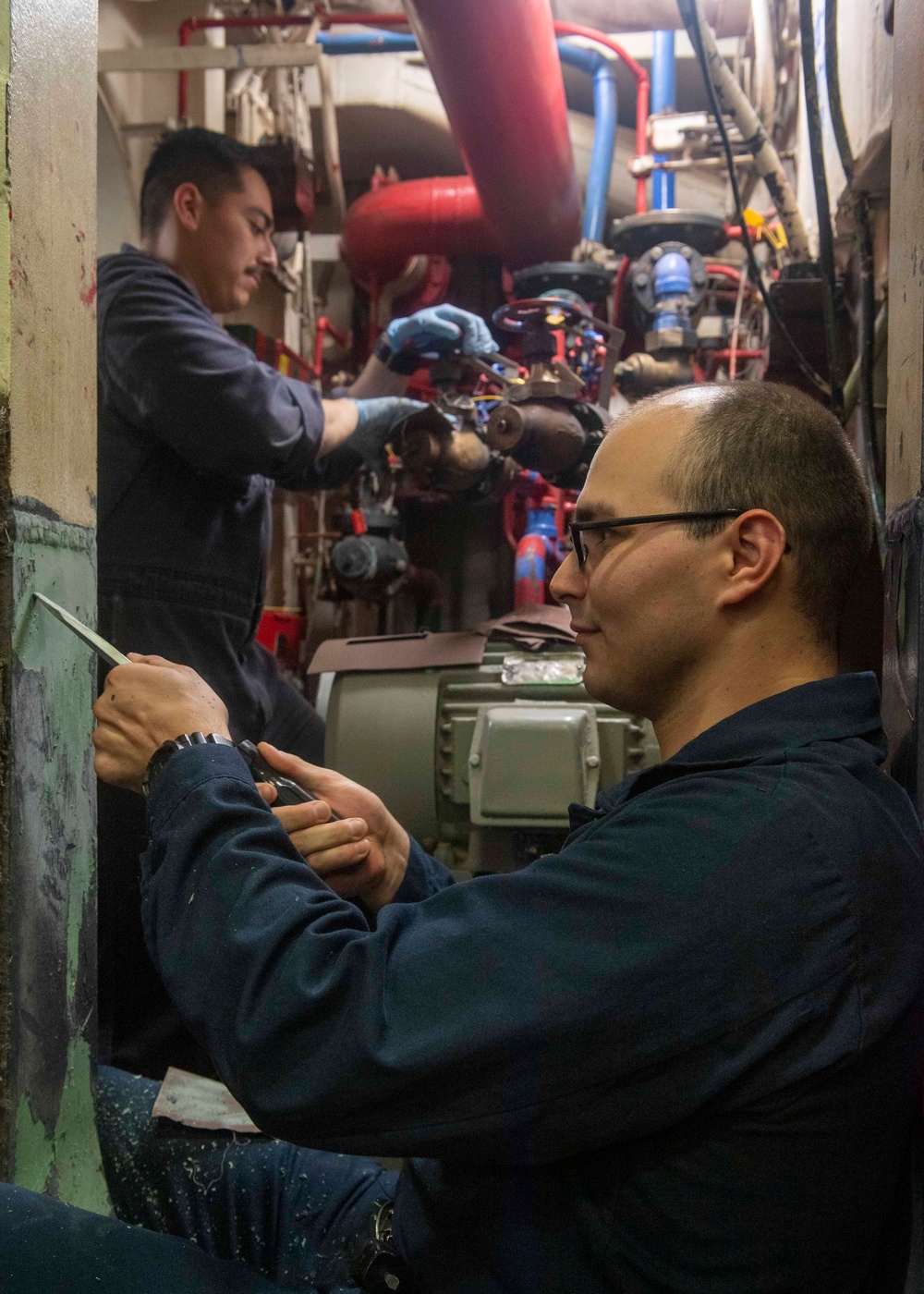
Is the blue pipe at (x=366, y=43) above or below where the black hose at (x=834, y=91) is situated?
above

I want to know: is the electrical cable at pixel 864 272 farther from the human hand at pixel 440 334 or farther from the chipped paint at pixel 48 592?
the chipped paint at pixel 48 592

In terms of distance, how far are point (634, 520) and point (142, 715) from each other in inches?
18.9

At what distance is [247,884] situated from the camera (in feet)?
2.60

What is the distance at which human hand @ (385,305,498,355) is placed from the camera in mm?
2602

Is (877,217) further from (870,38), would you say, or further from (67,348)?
(67,348)

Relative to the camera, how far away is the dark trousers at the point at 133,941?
1854mm

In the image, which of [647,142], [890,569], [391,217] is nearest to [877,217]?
[890,569]

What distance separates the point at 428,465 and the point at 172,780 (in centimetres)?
173

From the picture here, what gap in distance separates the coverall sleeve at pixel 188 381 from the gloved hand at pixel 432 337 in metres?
0.75

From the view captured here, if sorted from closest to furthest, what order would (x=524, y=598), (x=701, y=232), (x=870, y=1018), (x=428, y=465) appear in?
(x=870, y=1018) → (x=428, y=465) → (x=524, y=598) → (x=701, y=232)

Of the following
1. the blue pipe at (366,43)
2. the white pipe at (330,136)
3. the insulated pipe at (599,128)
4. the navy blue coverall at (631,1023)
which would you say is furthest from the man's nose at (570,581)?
the blue pipe at (366,43)

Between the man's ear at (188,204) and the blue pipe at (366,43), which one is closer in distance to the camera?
the man's ear at (188,204)

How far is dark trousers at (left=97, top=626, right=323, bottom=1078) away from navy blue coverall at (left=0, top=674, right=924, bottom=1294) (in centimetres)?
110

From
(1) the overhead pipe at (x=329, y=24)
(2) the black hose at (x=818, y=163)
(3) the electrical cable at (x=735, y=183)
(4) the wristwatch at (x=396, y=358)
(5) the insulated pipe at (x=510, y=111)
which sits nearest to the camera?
(2) the black hose at (x=818, y=163)
